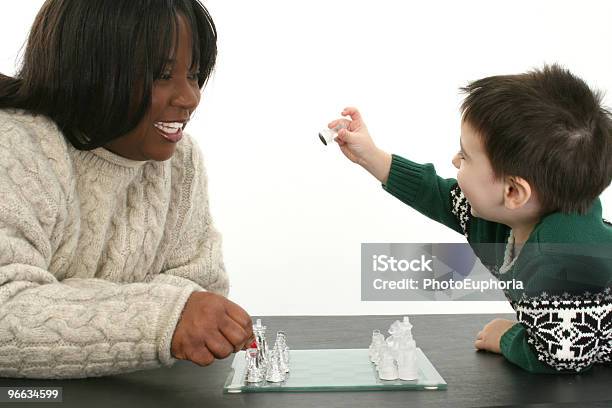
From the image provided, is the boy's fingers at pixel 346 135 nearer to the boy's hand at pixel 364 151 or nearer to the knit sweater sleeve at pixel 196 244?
the boy's hand at pixel 364 151

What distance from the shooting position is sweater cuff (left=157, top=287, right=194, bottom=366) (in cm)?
117

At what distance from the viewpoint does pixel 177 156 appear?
1572mm

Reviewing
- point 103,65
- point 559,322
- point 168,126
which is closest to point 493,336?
point 559,322

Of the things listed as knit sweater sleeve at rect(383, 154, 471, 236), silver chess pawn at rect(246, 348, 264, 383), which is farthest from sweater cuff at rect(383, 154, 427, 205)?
silver chess pawn at rect(246, 348, 264, 383)

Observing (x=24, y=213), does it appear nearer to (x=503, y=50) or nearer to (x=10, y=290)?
(x=10, y=290)

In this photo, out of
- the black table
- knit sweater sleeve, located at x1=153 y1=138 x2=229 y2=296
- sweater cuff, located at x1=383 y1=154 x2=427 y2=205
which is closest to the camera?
the black table

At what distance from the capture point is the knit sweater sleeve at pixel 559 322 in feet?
4.23

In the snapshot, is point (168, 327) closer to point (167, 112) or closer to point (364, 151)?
point (167, 112)

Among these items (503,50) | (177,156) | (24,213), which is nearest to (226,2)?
(503,50)

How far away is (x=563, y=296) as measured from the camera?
131 centimetres

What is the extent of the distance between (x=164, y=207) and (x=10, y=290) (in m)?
0.36

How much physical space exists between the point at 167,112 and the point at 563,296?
635 mm

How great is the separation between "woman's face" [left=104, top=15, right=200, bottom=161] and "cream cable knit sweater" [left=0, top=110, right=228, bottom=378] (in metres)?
0.04

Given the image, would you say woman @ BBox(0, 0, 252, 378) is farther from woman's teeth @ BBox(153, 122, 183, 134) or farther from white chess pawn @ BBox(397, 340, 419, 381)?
white chess pawn @ BBox(397, 340, 419, 381)
